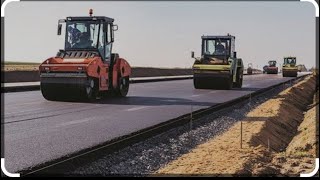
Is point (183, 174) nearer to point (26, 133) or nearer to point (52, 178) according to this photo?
point (52, 178)

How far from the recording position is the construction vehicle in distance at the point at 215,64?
23.6 meters

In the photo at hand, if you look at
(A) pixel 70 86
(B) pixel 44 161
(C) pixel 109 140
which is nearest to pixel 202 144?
(C) pixel 109 140

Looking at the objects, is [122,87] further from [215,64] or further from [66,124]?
[66,124]

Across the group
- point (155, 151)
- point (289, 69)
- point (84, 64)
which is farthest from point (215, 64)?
point (289, 69)

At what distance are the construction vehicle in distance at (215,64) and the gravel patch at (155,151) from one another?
11.0 meters

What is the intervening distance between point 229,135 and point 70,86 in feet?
21.0

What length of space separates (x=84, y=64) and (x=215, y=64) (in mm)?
10486

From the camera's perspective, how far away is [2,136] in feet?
Result: 27.6

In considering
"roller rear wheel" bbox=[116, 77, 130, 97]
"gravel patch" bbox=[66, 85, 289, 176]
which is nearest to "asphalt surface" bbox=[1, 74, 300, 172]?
"gravel patch" bbox=[66, 85, 289, 176]

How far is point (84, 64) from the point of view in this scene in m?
14.7

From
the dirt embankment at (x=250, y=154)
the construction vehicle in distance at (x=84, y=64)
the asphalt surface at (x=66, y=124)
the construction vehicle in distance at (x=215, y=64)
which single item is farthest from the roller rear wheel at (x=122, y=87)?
the construction vehicle in distance at (x=215, y=64)

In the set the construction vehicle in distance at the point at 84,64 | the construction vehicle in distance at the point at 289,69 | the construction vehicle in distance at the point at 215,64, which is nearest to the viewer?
the construction vehicle in distance at the point at 84,64

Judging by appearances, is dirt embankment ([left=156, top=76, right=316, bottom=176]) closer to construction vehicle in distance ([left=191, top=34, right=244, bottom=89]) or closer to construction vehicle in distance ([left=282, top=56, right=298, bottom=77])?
construction vehicle in distance ([left=191, top=34, right=244, bottom=89])

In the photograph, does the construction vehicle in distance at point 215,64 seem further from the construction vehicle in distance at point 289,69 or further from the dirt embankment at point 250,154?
the construction vehicle in distance at point 289,69
